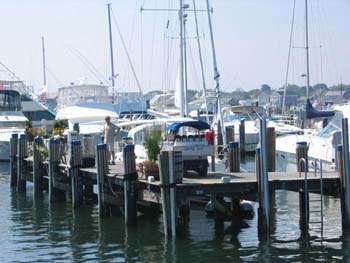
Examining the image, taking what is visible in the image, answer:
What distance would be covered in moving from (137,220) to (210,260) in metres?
5.37

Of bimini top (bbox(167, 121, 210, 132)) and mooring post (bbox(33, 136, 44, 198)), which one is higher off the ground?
bimini top (bbox(167, 121, 210, 132))

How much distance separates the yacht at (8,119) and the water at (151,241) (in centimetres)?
2419

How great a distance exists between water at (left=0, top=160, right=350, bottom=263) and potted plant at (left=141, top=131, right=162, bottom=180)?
1.76m

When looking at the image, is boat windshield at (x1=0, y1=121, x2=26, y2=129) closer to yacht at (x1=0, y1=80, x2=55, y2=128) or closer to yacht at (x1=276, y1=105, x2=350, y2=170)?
yacht at (x1=0, y1=80, x2=55, y2=128)

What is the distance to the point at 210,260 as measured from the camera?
18.7 metres

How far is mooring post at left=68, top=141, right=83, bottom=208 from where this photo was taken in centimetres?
2661

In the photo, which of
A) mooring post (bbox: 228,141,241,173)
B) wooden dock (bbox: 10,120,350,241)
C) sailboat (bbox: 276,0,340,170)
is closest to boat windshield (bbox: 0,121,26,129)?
sailboat (bbox: 276,0,340,170)

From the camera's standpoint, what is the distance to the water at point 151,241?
1920cm

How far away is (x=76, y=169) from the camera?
26.8 m

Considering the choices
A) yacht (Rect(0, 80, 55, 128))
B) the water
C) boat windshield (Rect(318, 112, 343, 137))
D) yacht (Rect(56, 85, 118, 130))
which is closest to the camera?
the water

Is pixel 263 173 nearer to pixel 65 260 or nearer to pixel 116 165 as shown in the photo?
pixel 65 260

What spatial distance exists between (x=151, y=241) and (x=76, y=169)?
662cm

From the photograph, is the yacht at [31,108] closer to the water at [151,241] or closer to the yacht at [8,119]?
the yacht at [8,119]

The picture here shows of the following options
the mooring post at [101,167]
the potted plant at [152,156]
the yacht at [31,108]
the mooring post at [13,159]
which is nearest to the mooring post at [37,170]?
the mooring post at [13,159]
